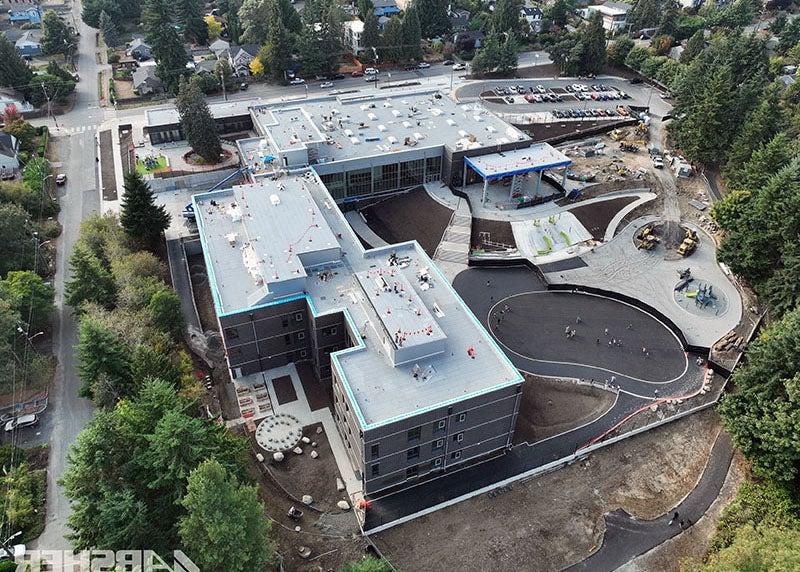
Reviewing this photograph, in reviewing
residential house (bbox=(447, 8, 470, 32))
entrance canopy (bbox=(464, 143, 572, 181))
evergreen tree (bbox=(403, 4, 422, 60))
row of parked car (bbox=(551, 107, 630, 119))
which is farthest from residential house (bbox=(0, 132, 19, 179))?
residential house (bbox=(447, 8, 470, 32))

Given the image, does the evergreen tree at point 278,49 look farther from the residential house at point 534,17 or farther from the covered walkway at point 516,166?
the residential house at point 534,17

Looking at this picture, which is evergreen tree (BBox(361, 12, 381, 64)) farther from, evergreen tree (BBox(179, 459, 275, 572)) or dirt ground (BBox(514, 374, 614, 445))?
evergreen tree (BBox(179, 459, 275, 572))

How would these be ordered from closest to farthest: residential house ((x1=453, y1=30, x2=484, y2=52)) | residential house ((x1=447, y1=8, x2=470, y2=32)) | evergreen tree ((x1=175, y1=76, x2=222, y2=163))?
evergreen tree ((x1=175, y1=76, x2=222, y2=163)) < residential house ((x1=453, y1=30, x2=484, y2=52)) < residential house ((x1=447, y1=8, x2=470, y2=32))

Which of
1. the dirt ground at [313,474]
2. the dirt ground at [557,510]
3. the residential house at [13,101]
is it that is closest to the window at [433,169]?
the dirt ground at [313,474]

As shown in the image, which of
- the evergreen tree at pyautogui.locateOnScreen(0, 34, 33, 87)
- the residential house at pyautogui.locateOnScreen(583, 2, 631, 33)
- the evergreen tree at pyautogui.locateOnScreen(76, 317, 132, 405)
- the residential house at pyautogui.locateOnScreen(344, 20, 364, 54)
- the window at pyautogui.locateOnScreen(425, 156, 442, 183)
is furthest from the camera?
the residential house at pyautogui.locateOnScreen(583, 2, 631, 33)

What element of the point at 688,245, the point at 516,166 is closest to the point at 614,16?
the point at 516,166

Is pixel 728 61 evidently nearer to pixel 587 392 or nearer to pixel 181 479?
pixel 587 392

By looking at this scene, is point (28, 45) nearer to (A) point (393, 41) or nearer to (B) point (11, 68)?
(B) point (11, 68)
